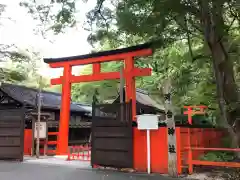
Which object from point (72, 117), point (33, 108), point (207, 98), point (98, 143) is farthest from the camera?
point (72, 117)

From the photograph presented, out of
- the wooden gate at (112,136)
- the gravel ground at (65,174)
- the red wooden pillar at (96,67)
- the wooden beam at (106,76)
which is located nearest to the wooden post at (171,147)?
the gravel ground at (65,174)

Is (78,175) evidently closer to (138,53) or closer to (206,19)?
(206,19)

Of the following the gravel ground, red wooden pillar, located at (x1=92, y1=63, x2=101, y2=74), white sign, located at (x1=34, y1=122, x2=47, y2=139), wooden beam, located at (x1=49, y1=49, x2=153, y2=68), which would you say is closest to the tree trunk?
the gravel ground

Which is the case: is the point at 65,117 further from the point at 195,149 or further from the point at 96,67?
the point at 195,149

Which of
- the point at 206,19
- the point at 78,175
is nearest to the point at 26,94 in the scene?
Result: the point at 78,175

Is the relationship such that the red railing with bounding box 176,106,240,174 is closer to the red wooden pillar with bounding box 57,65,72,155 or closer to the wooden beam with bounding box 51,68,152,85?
the wooden beam with bounding box 51,68,152,85

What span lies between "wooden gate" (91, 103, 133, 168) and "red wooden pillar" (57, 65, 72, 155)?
5581mm

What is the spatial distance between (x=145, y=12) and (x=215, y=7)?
2.31m

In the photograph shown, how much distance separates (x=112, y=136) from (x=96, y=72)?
6502mm

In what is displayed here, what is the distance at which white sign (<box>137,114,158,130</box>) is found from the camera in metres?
8.97

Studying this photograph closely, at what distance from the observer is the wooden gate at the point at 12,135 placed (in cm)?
1212

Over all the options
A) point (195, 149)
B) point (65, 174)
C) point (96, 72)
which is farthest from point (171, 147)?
point (96, 72)

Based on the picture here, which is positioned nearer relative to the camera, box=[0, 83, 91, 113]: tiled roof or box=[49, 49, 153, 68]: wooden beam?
box=[49, 49, 153, 68]: wooden beam

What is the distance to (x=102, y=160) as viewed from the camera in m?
9.83
